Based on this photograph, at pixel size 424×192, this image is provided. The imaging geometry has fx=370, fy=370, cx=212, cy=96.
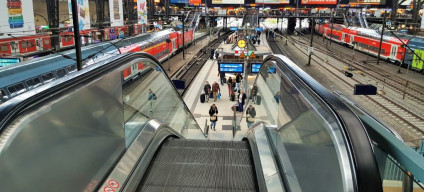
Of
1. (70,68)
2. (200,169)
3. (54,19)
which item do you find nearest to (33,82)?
(70,68)

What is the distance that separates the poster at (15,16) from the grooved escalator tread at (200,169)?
10512mm

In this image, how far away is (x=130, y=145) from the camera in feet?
16.3

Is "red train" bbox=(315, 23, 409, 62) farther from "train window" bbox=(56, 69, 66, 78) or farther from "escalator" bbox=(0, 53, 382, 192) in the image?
"escalator" bbox=(0, 53, 382, 192)

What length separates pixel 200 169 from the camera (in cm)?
511

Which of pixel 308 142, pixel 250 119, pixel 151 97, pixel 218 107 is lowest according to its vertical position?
pixel 218 107

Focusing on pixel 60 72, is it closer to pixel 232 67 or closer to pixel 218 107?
pixel 218 107

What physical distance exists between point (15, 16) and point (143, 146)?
37.2 ft

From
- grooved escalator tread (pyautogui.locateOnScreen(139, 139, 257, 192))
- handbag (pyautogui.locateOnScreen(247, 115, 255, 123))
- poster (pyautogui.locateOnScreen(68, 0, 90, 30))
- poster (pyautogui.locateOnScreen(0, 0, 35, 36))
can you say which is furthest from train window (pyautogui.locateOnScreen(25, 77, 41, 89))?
grooved escalator tread (pyautogui.locateOnScreen(139, 139, 257, 192))

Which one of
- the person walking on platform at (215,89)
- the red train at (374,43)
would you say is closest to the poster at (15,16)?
the person walking on platform at (215,89)

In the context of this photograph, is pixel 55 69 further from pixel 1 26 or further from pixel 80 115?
pixel 80 115

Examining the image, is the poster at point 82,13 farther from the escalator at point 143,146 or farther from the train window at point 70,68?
the escalator at point 143,146

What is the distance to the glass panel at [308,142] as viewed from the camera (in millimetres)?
2334

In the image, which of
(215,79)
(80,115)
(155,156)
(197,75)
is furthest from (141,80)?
(197,75)

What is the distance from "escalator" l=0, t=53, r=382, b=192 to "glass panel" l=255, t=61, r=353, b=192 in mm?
10
